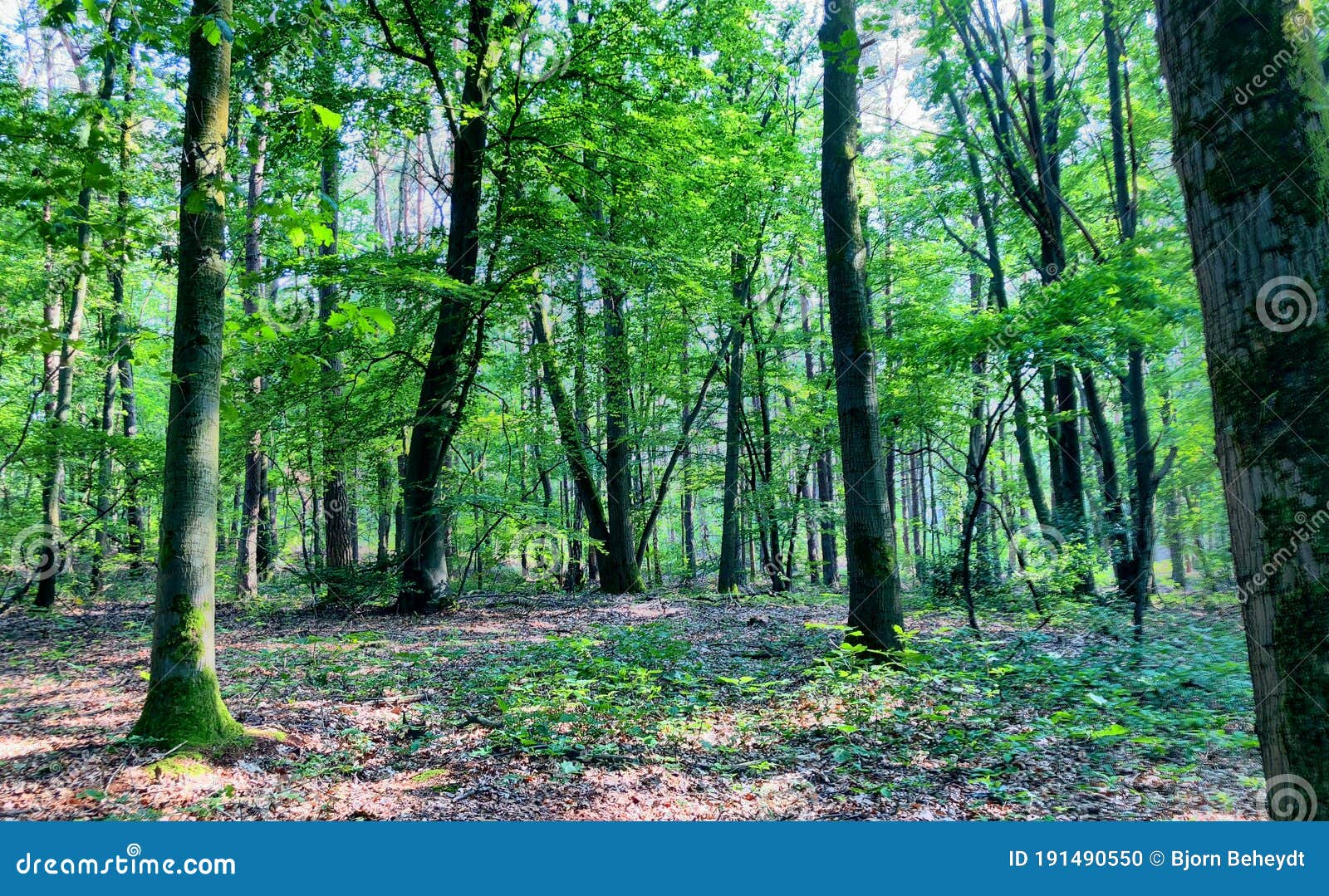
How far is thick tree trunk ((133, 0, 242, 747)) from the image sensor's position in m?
3.78

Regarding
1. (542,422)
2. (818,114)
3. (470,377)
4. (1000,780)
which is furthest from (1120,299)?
(818,114)

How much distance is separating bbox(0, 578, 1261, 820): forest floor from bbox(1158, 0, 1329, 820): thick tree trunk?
1283 millimetres

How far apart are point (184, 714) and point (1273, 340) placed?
5.51 metres

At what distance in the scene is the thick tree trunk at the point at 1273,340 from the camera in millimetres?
2201

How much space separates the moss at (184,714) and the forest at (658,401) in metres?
0.02

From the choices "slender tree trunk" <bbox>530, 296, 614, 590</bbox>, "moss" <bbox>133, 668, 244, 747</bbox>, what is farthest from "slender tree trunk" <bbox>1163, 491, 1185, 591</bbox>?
"moss" <bbox>133, 668, 244, 747</bbox>

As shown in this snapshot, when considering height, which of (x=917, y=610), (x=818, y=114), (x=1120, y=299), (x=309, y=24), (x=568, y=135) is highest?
(x=818, y=114)

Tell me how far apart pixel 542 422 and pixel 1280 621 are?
38.4 feet

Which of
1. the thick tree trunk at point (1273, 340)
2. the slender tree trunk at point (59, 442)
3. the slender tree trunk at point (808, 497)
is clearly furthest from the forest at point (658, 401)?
the slender tree trunk at point (808, 497)

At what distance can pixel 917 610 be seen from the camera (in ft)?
34.7

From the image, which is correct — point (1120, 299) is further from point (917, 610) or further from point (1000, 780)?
point (917, 610)

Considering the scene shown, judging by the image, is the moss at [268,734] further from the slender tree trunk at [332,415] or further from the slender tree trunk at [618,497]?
the slender tree trunk at [618,497]

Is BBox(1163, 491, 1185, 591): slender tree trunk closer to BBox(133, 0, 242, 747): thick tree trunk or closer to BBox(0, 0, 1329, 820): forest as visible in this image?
BBox(0, 0, 1329, 820): forest

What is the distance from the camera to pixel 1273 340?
2.29m
